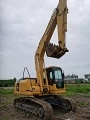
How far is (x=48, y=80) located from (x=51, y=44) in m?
2.07

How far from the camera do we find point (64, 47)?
14883 millimetres

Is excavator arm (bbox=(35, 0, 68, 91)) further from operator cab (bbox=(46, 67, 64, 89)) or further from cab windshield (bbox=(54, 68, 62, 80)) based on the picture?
cab windshield (bbox=(54, 68, 62, 80))

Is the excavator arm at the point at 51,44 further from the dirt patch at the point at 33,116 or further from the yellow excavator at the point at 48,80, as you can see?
the dirt patch at the point at 33,116

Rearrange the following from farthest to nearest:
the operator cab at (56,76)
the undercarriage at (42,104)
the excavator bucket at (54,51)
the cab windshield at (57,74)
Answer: the cab windshield at (57,74) < the operator cab at (56,76) < the excavator bucket at (54,51) < the undercarriage at (42,104)

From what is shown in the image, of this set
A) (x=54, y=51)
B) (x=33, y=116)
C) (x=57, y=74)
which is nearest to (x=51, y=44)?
(x=54, y=51)

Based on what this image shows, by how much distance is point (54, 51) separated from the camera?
48.7ft

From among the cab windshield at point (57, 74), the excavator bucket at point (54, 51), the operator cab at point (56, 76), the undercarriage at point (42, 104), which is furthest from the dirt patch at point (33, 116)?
the excavator bucket at point (54, 51)

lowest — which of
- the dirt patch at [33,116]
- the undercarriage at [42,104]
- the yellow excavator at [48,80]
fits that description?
the dirt patch at [33,116]

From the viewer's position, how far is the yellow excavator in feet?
49.4

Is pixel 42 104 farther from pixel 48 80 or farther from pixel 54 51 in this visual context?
pixel 54 51

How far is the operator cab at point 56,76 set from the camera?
1548 centimetres

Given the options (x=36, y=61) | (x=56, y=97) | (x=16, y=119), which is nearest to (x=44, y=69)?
(x=36, y=61)

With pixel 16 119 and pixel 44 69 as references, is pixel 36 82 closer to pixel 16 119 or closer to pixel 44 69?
pixel 44 69

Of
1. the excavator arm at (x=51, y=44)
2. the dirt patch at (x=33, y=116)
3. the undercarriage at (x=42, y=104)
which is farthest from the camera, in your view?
the excavator arm at (x=51, y=44)
